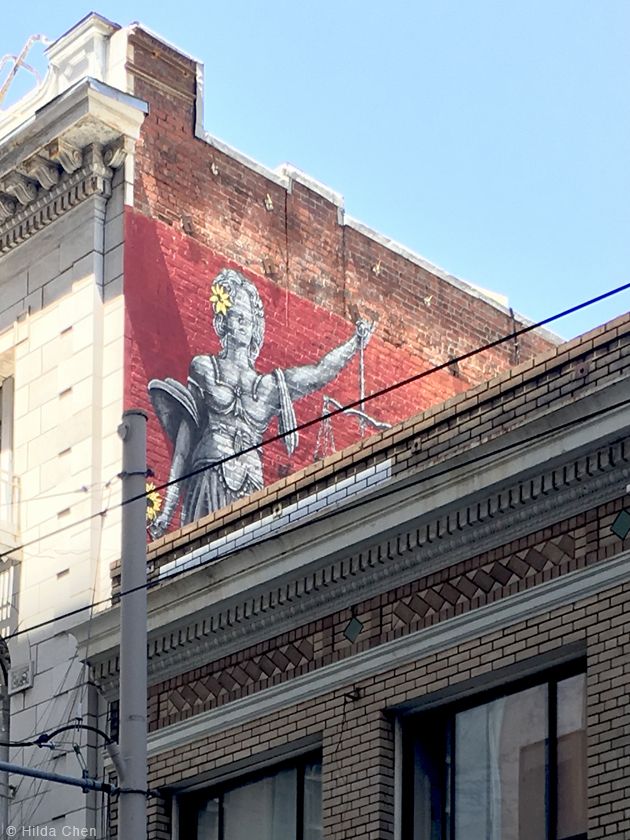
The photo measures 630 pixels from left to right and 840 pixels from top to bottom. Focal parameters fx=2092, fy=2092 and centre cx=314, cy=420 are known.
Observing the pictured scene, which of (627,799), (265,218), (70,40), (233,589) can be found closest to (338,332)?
(265,218)

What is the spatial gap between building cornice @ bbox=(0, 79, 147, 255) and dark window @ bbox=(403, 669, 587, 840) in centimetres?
961

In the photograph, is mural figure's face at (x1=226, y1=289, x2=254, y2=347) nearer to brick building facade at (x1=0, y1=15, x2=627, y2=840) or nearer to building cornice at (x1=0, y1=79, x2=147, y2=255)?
brick building facade at (x1=0, y1=15, x2=627, y2=840)

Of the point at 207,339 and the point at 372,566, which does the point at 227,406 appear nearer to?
the point at 207,339

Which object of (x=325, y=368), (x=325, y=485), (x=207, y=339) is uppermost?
(x=325, y=368)

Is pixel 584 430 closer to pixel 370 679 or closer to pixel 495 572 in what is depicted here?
pixel 495 572

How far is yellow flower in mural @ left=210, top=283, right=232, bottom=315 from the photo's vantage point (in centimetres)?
2653

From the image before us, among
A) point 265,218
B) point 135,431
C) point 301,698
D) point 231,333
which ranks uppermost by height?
point 265,218

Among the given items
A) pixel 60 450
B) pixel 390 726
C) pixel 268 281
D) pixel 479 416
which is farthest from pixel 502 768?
pixel 268 281


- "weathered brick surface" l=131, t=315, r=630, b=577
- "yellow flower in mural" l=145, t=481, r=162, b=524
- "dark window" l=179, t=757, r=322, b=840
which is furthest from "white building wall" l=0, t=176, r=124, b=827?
"weathered brick surface" l=131, t=315, r=630, b=577

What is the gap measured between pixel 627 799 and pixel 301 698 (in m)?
4.35

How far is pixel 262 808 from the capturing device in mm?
20156

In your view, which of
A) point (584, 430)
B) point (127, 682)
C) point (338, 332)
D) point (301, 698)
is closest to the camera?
point (127, 682)

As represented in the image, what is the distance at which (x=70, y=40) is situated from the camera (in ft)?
87.8

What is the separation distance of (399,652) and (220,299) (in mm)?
8886
